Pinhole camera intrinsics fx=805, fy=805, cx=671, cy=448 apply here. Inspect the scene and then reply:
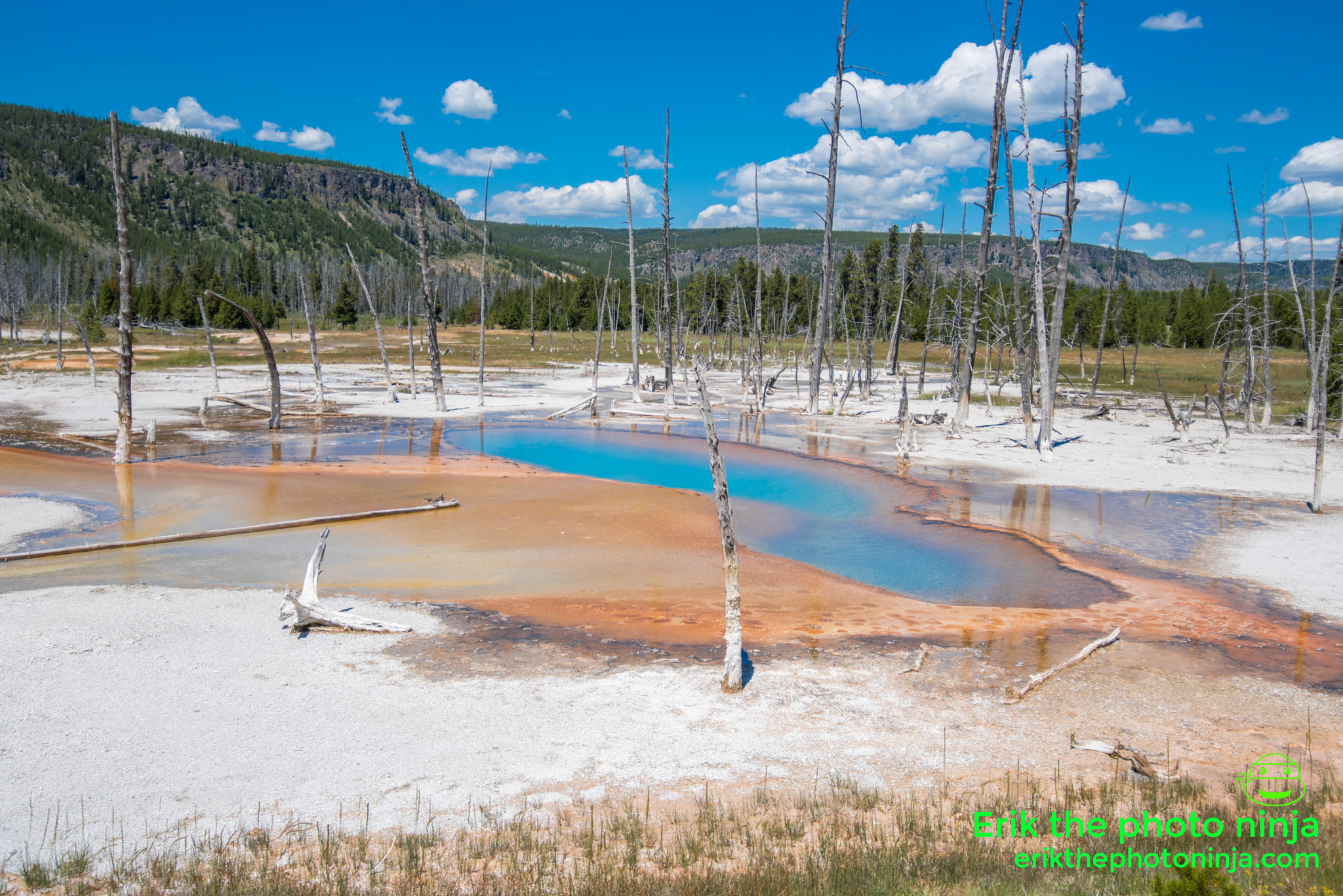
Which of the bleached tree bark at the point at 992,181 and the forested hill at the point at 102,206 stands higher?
the forested hill at the point at 102,206

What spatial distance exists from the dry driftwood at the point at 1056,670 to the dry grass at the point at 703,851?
5.75 ft

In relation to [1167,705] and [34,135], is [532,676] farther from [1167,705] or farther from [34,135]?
[34,135]

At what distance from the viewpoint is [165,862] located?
5195 millimetres

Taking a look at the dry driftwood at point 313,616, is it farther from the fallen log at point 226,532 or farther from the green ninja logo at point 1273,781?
the green ninja logo at point 1273,781

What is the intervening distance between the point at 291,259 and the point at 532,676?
175208 millimetres

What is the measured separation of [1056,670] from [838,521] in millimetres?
8087

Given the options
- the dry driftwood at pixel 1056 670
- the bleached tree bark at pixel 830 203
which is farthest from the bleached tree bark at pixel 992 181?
the dry driftwood at pixel 1056 670

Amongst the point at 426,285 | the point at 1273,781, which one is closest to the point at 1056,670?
the point at 1273,781

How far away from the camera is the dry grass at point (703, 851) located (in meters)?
4.94

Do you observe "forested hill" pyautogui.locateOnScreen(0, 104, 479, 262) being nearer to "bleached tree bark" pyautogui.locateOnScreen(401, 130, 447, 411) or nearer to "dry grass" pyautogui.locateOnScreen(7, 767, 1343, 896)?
"bleached tree bark" pyautogui.locateOnScreen(401, 130, 447, 411)

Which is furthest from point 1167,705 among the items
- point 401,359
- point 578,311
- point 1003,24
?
point 578,311

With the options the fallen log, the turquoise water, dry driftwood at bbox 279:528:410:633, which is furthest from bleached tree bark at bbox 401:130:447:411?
dry driftwood at bbox 279:528:410:633

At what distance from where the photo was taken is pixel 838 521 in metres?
16.6

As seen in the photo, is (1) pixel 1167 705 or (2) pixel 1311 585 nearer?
(1) pixel 1167 705
